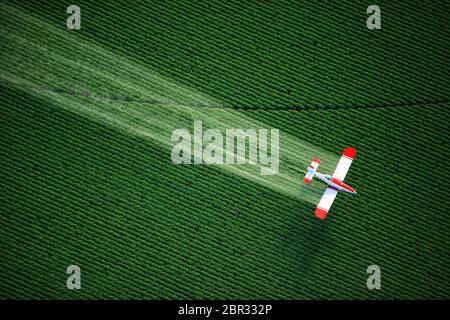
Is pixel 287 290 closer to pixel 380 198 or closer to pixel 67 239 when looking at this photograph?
Answer: pixel 380 198

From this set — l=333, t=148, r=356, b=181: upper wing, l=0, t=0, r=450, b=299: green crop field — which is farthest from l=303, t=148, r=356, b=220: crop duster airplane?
l=0, t=0, r=450, b=299: green crop field

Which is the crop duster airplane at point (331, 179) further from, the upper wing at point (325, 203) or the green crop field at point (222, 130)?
the green crop field at point (222, 130)

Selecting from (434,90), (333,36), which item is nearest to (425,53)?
(434,90)

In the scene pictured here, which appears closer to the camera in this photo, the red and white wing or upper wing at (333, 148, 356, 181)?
the red and white wing

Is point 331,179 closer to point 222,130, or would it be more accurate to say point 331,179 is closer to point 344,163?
point 344,163

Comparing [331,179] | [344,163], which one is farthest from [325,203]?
[344,163]

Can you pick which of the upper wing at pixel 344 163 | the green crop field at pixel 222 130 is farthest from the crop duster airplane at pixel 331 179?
the green crop field at pixel 222 130

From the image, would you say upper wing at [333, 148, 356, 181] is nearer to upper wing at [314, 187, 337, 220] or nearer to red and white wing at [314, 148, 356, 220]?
red and white wing at [314, 148, 356, 220]
